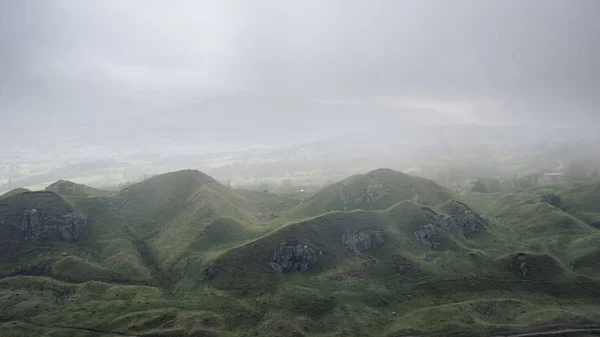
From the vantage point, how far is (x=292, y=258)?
128750mm

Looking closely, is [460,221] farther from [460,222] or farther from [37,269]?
[37,269]

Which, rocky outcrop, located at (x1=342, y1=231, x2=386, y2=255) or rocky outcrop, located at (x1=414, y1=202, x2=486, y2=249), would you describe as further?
rocky outcrop, located at (x1=414, y1=202, x2=486, y2=249)

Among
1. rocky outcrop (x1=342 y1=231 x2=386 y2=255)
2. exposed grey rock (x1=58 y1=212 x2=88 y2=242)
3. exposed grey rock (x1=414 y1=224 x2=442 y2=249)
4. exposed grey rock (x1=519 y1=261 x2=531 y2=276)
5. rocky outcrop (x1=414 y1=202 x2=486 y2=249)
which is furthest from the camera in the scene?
exposed grey rock (x1=58 y1=212 x2=88 y2=242)

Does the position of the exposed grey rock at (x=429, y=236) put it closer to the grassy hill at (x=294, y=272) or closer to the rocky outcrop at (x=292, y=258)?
the grassy hill at (x=294, y=272)

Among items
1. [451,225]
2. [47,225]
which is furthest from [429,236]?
[47,225]

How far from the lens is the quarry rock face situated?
145250 millimetres

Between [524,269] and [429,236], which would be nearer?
[524,269]

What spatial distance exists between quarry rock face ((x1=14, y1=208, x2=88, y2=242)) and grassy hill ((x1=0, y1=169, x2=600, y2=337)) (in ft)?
9.20

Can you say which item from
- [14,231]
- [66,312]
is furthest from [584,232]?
[14,231]

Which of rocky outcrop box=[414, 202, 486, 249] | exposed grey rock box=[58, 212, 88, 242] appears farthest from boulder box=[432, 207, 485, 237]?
exposed grey rock box=[58, 212, 88, 242]

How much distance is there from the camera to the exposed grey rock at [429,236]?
142 m

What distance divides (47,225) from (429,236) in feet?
544

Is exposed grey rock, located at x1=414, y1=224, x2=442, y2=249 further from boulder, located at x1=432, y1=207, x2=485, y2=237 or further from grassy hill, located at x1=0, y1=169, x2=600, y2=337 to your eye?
boulder, located at x1=432, y1=207, x2=485, y2=237

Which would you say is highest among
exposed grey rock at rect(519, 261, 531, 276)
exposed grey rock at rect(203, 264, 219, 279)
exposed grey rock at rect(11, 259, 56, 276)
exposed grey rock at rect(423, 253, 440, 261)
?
exposed grey rock at rect(11, 259, 56, 276)
